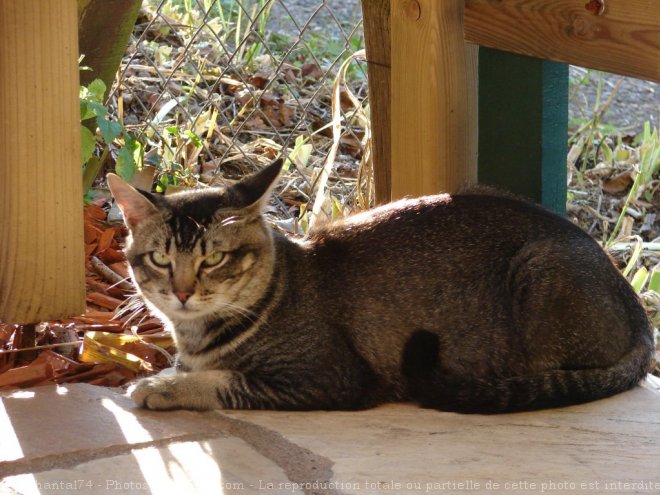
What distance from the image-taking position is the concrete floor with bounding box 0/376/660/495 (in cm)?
277

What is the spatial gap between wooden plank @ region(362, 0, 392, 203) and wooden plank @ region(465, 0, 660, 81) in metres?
0.57

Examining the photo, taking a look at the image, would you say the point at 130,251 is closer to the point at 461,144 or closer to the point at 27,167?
the point at 27,167

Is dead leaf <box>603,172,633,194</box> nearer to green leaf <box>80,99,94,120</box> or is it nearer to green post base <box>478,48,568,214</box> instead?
green post base <box>478,48,568,214</box>

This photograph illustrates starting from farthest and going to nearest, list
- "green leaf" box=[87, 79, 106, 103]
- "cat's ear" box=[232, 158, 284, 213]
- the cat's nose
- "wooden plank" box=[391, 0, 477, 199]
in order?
"green leaf" box=[87, 79, 106, 103], "wooden plank" box=[391, 0, 477, 199], "cat's ear" box=[232, 158, 284, 213], the cat's nose

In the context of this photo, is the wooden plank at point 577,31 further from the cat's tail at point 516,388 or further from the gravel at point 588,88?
the gravel at point 588,88

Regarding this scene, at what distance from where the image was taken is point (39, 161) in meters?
3.35

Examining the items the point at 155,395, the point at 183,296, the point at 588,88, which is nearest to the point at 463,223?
the point at 183,296

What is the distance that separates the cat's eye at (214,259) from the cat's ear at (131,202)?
0.95 ft

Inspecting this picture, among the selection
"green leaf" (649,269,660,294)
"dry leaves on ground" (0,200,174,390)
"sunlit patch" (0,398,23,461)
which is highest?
"green leaf" (649,269,660,294)

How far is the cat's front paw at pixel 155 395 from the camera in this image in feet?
11.3

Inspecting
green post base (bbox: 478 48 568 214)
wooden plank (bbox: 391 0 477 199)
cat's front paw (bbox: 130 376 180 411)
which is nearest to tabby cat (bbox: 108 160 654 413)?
cat's front paw (bbox: 130 376 180 411)

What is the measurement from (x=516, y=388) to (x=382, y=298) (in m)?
0.66

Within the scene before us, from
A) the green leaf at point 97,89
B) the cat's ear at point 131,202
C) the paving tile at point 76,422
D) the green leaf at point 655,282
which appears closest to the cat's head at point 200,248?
the cat's ear at point 131,202

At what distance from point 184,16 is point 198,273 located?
146 inches
